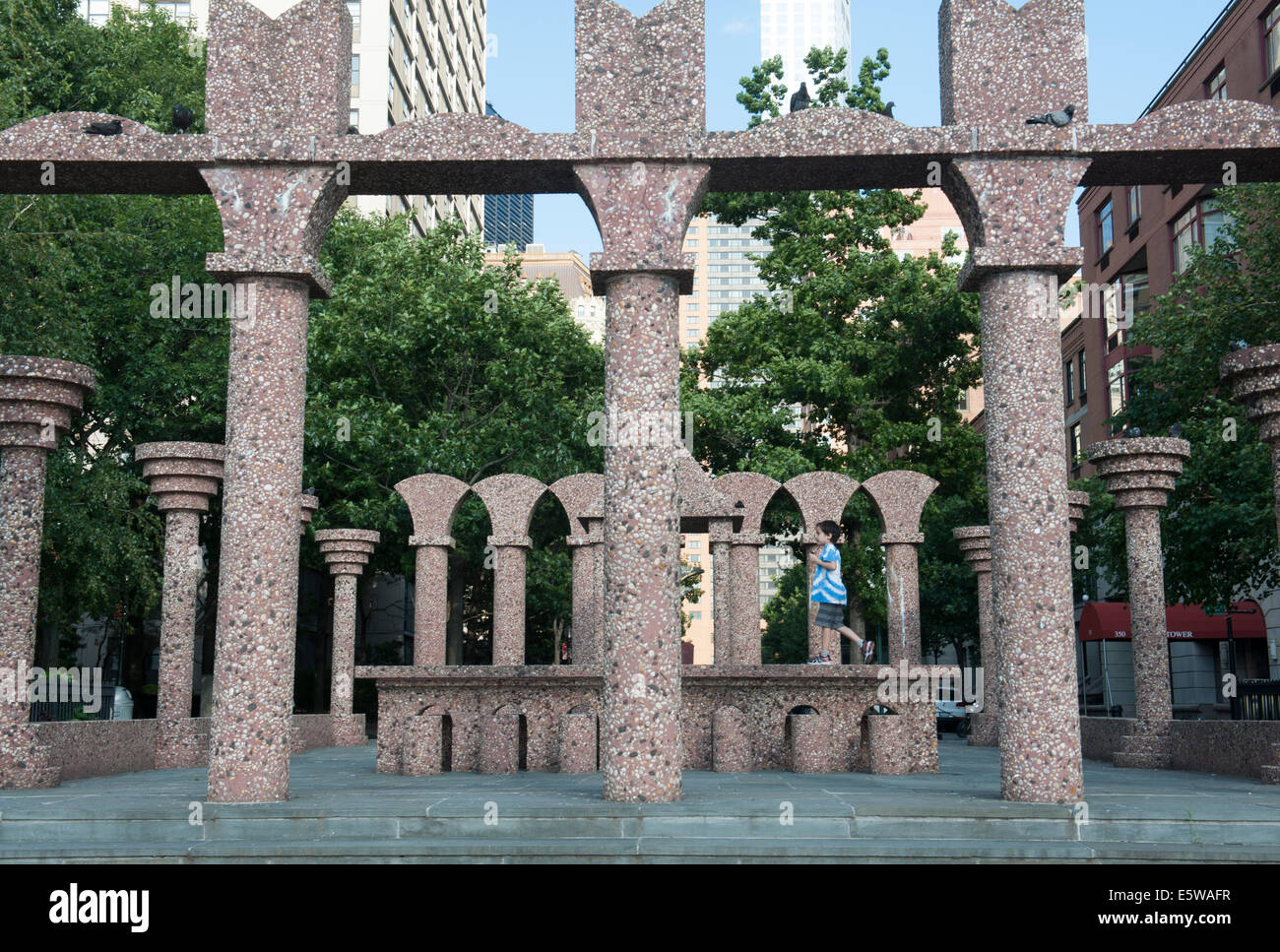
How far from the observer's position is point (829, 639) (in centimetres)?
1772

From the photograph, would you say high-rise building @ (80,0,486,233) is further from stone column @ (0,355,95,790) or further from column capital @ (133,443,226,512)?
stone column @ (0,355,95,790)

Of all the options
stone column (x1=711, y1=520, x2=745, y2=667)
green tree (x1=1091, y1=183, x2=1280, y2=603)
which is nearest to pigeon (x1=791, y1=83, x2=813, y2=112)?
stone column (x1=711, y1=520, x2=745, y2=667)

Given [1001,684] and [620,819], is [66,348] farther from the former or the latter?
[1001,684]

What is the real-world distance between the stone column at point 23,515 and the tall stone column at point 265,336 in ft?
12.2

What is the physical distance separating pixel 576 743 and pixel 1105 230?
36.3 metres

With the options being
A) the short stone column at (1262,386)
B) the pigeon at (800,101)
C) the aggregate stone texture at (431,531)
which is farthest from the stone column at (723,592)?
the pigeon at (800,101)

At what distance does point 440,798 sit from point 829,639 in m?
9.83

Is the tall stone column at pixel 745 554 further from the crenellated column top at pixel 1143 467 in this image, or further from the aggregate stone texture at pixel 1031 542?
the aggregate stone texture at pixel 1031 542

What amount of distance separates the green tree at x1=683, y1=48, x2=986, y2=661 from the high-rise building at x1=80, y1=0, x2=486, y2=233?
10.4 metres

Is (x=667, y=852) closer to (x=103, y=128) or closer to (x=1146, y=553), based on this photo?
(x=103, y=128)

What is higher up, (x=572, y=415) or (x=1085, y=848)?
(x=572, y=415)

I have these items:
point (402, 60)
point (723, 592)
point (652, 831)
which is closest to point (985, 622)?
point (723, 592)
